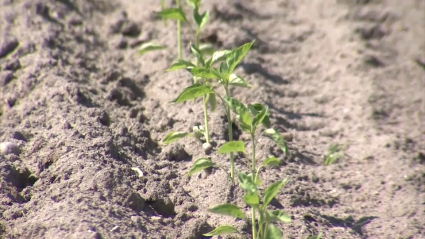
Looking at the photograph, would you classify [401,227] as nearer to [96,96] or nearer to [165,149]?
[165,149]

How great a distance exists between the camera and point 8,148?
2688mm

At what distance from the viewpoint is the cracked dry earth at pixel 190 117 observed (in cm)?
245

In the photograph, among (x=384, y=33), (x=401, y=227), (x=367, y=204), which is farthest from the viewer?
(x=384, y=33)

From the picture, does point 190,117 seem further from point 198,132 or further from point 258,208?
point 258,208

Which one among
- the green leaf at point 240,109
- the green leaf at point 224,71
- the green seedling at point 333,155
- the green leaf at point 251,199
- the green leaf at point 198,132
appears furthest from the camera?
the green seedling at point 333,155

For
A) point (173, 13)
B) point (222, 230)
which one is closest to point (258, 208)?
point (222, 230)

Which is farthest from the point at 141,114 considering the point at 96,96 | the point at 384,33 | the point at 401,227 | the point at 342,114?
the point at 384,33

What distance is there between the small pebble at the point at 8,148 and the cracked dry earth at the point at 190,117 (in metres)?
0.01

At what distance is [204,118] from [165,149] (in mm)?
310

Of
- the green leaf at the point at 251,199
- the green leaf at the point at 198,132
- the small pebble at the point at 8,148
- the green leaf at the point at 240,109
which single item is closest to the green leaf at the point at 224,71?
the green leaf at the point at 240,109

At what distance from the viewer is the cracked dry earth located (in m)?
2.45

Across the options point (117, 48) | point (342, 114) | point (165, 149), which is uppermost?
point (117, 48)

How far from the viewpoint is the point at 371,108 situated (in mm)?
3592

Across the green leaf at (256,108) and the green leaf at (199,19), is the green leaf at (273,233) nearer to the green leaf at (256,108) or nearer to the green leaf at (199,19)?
the green leaf at (256,108)
